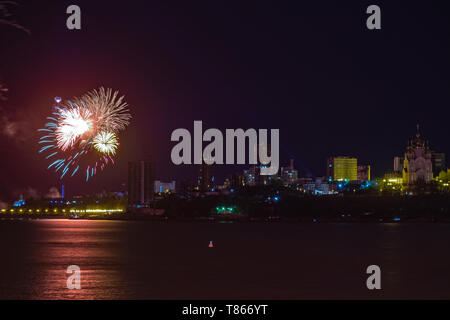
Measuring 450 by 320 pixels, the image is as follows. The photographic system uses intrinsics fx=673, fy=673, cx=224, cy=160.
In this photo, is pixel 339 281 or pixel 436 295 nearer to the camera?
pixel 436 295

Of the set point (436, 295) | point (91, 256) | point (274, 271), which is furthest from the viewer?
point (91, 256)

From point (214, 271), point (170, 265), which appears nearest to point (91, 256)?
point (170, 265)
